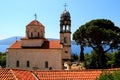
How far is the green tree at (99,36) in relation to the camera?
48281 mm

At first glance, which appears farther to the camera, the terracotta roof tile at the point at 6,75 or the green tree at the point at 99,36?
the green tree at the point at 99,36

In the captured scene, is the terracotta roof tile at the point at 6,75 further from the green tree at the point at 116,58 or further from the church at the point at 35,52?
the green tree at the point at 116,58

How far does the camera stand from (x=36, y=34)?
48.4 m

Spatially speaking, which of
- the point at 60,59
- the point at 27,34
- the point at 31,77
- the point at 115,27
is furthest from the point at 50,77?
the point at 115,27

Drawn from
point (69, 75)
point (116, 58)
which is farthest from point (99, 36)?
point (69, 75)

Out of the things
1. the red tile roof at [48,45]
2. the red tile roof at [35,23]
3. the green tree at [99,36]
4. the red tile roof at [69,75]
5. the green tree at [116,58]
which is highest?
the red tile roof at [35,23]

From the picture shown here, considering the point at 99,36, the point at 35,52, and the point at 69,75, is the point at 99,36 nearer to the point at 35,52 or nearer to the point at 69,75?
the point at 35,52

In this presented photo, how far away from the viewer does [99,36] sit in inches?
1907

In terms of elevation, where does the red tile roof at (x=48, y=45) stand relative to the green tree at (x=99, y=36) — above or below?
below

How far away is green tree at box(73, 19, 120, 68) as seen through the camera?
4828cm

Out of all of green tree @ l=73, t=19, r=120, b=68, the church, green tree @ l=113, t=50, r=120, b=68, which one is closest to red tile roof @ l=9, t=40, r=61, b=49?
the church

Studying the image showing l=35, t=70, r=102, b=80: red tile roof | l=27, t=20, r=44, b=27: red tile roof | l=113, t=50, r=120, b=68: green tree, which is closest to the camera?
l=35, t=70, r=102, b=80: red tile roof

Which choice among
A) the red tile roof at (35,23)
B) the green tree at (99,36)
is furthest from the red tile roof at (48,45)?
the green tree at (99,36)

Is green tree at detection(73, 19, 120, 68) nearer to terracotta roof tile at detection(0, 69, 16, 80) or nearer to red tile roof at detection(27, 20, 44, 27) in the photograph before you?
red tile roof at detection(27, 20, 44, 27)
